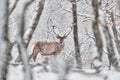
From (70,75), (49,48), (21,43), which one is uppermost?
(49,48)

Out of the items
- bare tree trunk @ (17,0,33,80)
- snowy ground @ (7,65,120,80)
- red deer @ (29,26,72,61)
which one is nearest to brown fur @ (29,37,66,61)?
red deer @ (29,26,72,61)

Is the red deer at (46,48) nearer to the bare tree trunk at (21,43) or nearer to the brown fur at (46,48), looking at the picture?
the brown fur at (46,48)

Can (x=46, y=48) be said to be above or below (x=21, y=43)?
above

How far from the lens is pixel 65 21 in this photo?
24.3m

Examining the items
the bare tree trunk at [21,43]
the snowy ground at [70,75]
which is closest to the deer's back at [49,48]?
the snowy ground at [70,75]

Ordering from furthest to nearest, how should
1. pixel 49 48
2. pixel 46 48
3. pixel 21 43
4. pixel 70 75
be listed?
pixel 46 48 → pixel 49 48 → pixel 70 75 → pixel 21 43

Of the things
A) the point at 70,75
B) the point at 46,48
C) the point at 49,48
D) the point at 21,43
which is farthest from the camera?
the point at 46,48

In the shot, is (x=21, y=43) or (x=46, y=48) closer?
(x=21, y=43)

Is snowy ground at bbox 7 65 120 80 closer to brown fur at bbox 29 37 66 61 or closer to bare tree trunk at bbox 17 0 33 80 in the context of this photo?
bare tree trunk at bbox 17 0 33 80

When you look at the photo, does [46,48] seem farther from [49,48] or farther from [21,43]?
[21,43]

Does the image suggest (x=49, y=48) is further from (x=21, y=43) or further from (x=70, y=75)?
(x=21, y=43)

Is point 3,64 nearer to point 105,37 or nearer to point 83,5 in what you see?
point 105,37

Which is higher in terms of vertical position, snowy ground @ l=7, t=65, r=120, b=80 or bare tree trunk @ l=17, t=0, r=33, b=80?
bare tree trunk @ l=17, t=0, r=33, b=80

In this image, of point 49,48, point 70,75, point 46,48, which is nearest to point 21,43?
point 70,75
